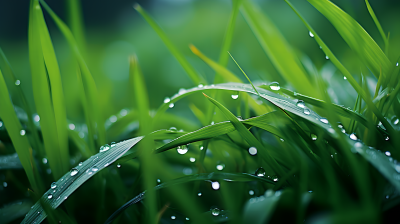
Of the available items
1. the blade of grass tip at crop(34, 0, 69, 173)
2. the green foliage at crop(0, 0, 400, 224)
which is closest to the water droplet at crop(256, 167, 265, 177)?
the green foliage at crop(0, 0, 400, 224)

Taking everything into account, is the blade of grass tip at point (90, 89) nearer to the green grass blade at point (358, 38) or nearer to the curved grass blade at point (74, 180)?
the curved grass blade at point (74, 180)

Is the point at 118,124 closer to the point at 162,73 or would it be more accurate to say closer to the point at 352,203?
the point at 352,203

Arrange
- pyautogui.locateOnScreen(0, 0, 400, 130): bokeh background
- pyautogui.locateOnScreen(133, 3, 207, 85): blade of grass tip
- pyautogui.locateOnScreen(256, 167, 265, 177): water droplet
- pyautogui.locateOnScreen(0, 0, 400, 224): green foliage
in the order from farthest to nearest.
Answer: pyautogui.locateOnScreen(0, 0, 400, 130): bokeh background < pyautogui.locateOnScreen(133, 3, 207, 85): blade of grass tip < pyautogui.locateOnScreen(256, 167, 265, 177): water droplet < pyautogui.locateOnScreen(0, 0, 400, 224): green foliage

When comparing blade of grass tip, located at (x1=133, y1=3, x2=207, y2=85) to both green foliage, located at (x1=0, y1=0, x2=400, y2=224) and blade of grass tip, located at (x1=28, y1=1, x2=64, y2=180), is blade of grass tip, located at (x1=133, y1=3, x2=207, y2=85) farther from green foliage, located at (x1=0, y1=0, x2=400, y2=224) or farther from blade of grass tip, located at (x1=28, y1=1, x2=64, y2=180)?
blade of grass tip, located at (x1=28, y1=1, x2=64, y2=180)

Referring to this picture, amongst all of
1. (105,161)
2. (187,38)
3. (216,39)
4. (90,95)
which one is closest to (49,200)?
(105,161)

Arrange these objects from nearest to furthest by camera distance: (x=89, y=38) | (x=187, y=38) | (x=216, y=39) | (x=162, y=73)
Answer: (x=162, y=73), (x=216, y=39), (x=187, y=38), (x=89, y=38)

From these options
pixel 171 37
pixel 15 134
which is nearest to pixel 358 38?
pixel 15 134

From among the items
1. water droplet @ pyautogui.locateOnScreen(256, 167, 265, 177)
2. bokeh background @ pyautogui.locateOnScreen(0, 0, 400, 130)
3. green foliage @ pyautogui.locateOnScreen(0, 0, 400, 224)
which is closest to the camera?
green foliage @ pyautogui.locateOnScreen(0, 0, 400, 224)

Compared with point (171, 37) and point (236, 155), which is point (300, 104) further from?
point (171, 37)
